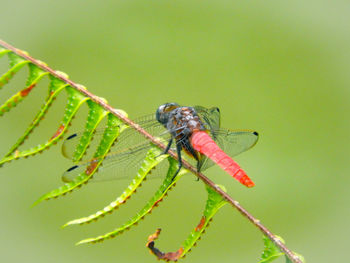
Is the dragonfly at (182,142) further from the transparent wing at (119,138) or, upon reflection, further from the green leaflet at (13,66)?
the green leaflet at (13,66)

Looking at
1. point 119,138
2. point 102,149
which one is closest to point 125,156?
point 119,138

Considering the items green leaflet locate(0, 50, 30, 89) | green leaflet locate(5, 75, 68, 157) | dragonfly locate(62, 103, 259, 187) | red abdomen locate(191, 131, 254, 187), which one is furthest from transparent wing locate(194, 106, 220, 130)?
green leaflet locate(0, 50, 30, 89)

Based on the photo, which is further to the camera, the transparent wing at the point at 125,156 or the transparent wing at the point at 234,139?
the transparent wing at the point at 234,139

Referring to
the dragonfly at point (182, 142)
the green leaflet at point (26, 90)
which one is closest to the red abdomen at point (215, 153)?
the dragonfly at point (182, 142)

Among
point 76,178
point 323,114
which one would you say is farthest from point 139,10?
point 76,178

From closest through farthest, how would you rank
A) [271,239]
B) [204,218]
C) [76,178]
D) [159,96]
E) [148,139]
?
[271,239], [204,218], [76,178], [148,139], [159,96]

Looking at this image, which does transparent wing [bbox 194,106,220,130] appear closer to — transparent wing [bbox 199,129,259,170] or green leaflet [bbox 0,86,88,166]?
transparent wing [bbox 199,129,259,170]

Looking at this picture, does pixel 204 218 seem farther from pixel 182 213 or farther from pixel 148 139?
pixel 182 213
